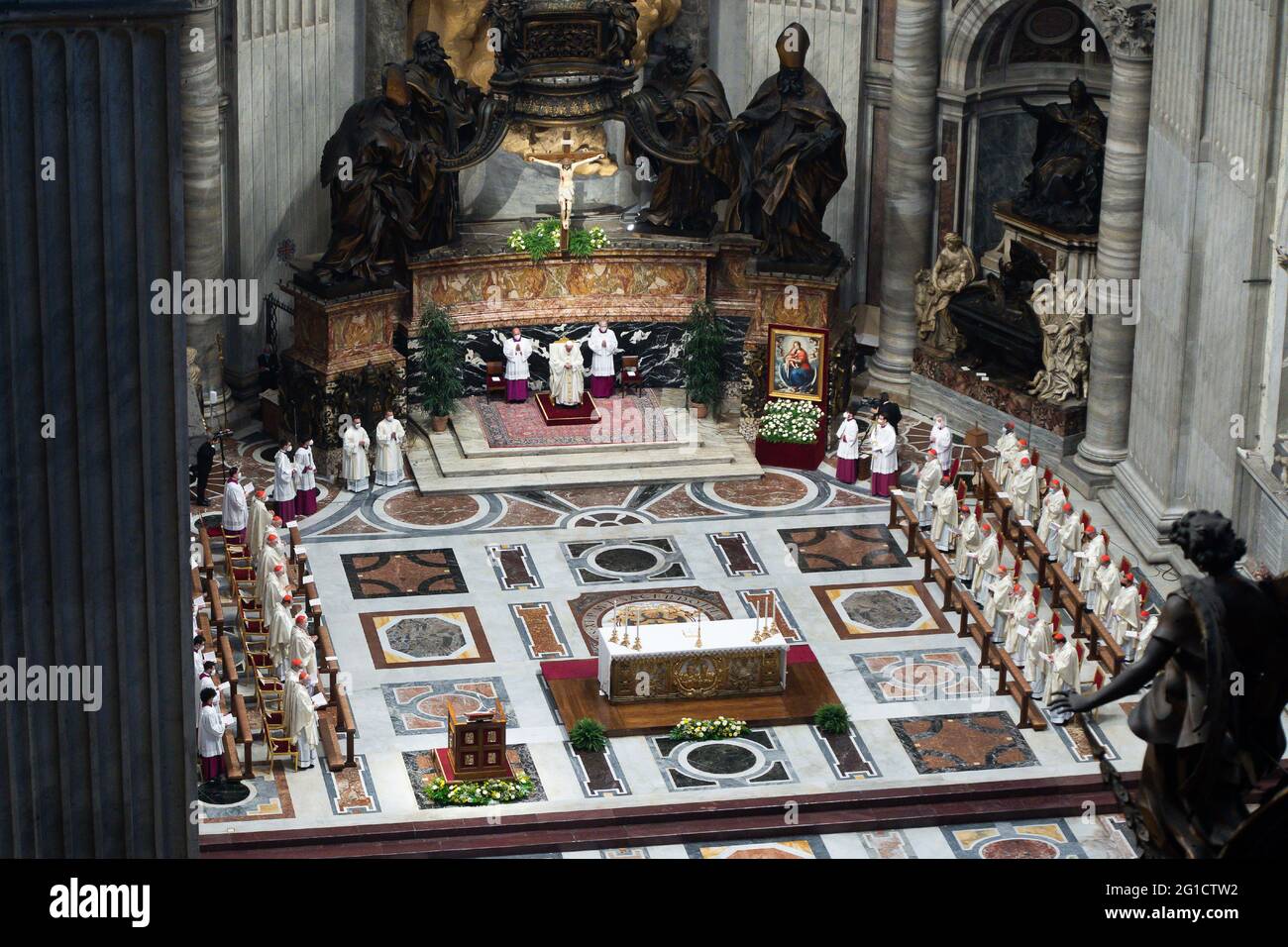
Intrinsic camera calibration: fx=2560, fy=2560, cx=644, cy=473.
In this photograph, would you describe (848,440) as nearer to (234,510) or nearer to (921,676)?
(921,676)

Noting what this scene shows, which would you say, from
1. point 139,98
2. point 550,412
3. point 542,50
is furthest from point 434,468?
point 139,98

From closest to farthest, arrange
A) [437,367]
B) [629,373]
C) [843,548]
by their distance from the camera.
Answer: [843,548] < [437,367] < [629,373]

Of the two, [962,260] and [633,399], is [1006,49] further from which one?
[633,399]

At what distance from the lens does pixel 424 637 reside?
88.5ft

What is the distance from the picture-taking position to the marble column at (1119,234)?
2925cm

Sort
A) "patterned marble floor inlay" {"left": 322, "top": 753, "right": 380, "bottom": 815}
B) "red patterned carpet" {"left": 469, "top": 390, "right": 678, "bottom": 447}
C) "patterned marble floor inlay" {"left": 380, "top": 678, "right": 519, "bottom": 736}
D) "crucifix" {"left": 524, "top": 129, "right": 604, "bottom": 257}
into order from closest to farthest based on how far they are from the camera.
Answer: "patterned marble floor inlay" {"left": 322, "top": 753, "right": 380, "bottom": 815} → "patterned marble floor inlay" {"left": 380, "top": 678, "right": 519, "bottom": 736} → "red patterned carpet" {"left": 469, "top": 390, "right": 678, "bottom": 447} → "crucifix" {"left": 524, "top": 129, "right": 604, "bottom": 257}

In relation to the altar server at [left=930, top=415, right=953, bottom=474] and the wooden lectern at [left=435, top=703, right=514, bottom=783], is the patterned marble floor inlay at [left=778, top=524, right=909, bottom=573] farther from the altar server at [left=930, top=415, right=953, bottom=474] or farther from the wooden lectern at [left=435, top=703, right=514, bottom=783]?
the wooden lectern at [left=435, top=703, right=514, bottom=783]

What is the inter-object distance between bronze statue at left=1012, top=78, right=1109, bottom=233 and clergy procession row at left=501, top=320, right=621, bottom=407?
5739 mm

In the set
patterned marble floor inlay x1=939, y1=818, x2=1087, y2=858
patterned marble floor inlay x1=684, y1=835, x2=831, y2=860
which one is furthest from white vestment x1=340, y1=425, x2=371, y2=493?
patterned marble floor inlay x1=939, y1=818, x2=1087, y2=858

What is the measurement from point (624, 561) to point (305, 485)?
405 cm

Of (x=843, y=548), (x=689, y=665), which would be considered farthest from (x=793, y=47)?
(x=689, y=665)

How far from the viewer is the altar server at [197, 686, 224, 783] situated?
2320 centimetres

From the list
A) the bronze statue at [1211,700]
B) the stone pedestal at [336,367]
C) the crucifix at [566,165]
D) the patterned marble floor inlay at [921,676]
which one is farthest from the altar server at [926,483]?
the bronze statue at [1211,700]

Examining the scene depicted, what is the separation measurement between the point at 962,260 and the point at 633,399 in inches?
184
